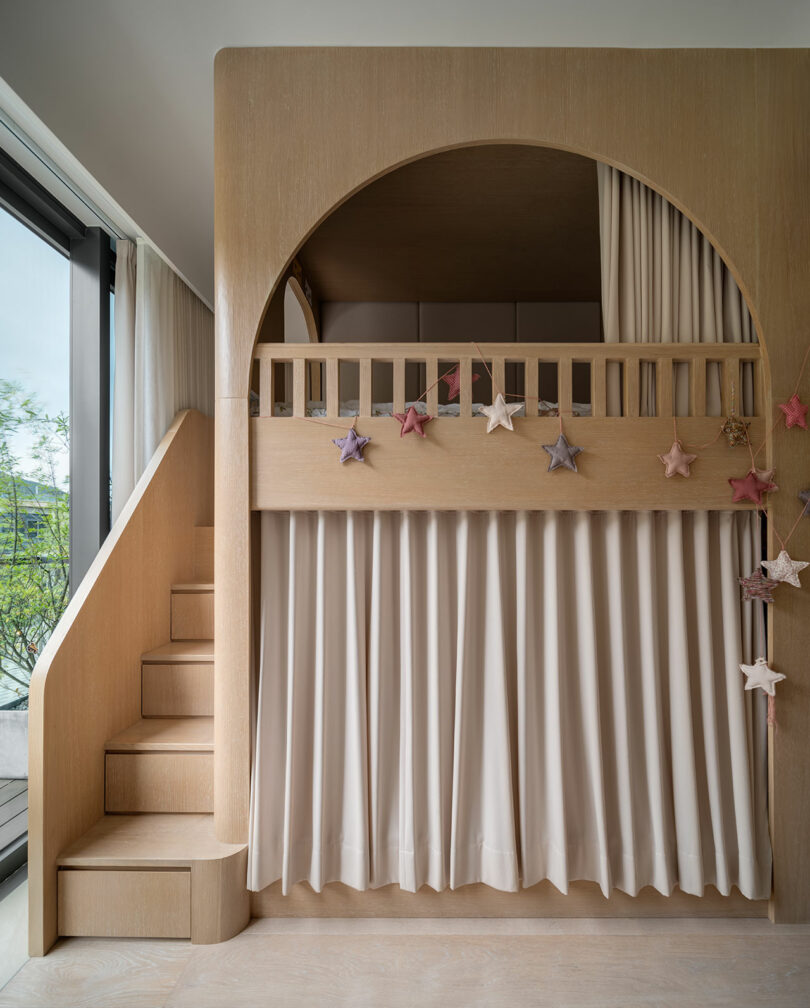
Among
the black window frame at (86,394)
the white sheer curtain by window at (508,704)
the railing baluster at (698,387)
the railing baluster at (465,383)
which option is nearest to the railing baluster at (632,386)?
the railing baluster at (698,387)

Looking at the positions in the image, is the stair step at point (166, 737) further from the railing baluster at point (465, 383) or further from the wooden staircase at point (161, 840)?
the railing baluster at point (465, 383)

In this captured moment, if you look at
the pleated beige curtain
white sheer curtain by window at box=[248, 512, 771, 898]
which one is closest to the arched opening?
the pleated beige curtain

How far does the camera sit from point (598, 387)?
1603 millimetres

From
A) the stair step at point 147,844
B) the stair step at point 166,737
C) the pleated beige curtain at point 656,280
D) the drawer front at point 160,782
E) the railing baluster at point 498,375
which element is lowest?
the stair step at point 147,844

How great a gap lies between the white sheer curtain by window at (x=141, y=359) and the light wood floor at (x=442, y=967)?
1.52 m

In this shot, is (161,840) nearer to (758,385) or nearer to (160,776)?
(160,776)

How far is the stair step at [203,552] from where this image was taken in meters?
2.69

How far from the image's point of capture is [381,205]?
2191mm

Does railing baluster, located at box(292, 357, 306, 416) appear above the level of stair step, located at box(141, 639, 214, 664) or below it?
above

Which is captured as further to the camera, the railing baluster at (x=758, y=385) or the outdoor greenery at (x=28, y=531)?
the outdoor greenery at (x=28, y=531)

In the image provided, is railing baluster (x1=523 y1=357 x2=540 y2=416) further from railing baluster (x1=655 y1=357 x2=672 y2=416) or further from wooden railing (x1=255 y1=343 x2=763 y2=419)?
railing baluster (x1=655 y1=357 x2=672 y2=416)

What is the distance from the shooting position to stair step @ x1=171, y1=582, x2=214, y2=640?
2.36 m

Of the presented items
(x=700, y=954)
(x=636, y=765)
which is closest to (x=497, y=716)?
(x=636, y=765)

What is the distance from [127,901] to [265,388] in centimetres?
135
